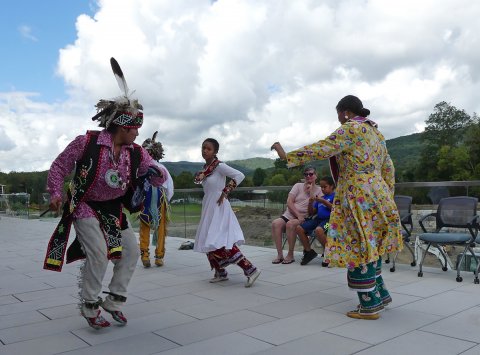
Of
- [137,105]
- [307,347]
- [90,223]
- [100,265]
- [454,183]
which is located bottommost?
[307,347]

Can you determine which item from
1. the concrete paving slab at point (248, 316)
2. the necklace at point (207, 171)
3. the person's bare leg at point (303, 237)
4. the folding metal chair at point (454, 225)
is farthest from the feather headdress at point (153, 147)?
the folding metal chair at point (454, 225)

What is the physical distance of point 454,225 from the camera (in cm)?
583

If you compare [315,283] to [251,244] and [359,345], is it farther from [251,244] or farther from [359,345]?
[251,244]

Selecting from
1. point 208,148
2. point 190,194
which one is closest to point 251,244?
point 190,194

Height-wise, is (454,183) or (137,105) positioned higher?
(137,105)

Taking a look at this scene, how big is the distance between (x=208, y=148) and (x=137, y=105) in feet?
5.93

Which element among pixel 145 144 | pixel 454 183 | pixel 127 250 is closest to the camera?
pixel 127 250

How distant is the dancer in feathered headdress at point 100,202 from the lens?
3635 mm

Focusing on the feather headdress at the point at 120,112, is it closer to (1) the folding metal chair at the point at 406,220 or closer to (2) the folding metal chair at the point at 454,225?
(2) the folding metal chair at the point at 454,225

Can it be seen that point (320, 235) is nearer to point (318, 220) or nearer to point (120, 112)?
point (318, 220)

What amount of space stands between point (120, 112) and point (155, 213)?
3.12 m

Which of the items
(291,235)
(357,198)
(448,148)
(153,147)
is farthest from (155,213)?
(448,148)

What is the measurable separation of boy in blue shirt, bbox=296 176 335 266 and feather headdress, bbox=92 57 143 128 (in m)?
3.32

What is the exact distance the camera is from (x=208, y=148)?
5.64 m
